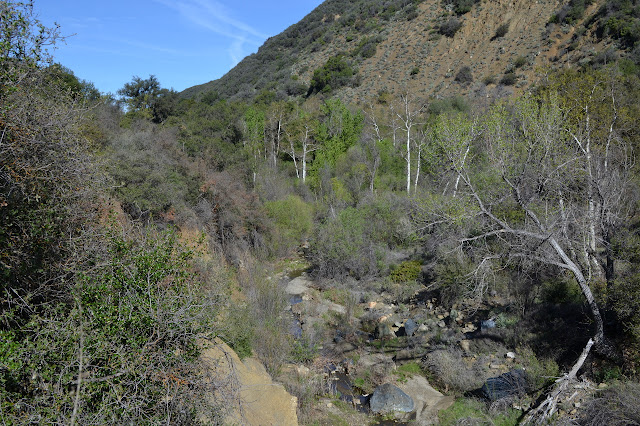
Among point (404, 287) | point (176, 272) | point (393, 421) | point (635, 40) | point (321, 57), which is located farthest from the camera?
point (321, 57)

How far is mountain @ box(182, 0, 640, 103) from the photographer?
37.8 metres

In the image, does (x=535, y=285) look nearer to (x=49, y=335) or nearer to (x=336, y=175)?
(x=49, y=335)

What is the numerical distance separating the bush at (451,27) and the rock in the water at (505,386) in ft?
163

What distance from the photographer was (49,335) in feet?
18.2

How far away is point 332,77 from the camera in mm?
53125

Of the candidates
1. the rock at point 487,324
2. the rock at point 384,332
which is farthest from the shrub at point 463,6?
the rock at point 384,332

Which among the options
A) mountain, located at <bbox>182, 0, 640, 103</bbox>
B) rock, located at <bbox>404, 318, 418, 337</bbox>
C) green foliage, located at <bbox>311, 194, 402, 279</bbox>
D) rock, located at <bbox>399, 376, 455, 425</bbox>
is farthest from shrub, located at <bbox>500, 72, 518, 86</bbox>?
rock, located at <bbox>399, 376, 455, 425</bbox>

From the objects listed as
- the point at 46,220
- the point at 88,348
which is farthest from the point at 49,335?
the point at 46,220

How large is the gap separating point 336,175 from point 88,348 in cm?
2856

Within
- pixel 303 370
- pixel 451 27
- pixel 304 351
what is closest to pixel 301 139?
pixel 304 351

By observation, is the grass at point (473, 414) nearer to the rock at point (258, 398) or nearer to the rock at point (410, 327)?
the rock at point (258, 398)

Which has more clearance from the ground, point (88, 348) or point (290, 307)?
point (88, 348)

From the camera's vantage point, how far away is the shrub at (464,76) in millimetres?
45003

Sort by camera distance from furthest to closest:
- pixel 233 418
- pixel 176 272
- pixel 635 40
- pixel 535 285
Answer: pixel 635 40 → pixel 535 285 → pixel 233 418 → pixel 176 272
